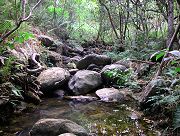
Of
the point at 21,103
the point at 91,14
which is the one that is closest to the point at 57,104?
the point at 21,103

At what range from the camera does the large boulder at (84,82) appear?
294 inches

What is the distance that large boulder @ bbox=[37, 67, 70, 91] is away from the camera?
283 inches

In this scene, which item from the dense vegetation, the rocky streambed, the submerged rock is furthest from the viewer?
the submerged rock

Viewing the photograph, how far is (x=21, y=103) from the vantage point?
6070 millimetres

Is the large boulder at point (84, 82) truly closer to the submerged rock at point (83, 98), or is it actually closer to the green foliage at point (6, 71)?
the submerged rock at point (83, 98)

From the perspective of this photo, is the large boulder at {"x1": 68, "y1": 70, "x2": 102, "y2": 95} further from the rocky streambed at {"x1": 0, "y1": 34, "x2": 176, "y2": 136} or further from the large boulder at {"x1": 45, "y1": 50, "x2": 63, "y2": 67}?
the large boulder at {"x1": 45, "y1": 50, "x2": 63, "y2": 67}

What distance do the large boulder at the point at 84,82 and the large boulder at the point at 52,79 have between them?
0.29 metres

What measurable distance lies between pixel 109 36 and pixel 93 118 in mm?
9855

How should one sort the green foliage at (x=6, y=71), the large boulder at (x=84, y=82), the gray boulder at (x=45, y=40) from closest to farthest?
1. the green foliage at (x=6, y=71)
2. the large boulder at (x=84, y=82)
3. the gray boulder at (x=45, y=40)

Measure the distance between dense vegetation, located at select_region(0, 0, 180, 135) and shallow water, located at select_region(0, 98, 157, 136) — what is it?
374mm

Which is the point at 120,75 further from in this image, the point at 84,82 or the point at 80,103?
the point at 80,103

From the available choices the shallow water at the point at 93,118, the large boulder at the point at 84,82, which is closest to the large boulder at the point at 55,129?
the shallow water at the point at 93,118

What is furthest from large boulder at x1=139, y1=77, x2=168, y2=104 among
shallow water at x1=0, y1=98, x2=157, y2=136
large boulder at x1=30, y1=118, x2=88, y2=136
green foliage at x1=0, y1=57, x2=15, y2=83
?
green foliage at x1=0, y1=57, x2=15, y2=83

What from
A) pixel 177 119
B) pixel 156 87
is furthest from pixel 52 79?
pixel 177 119
